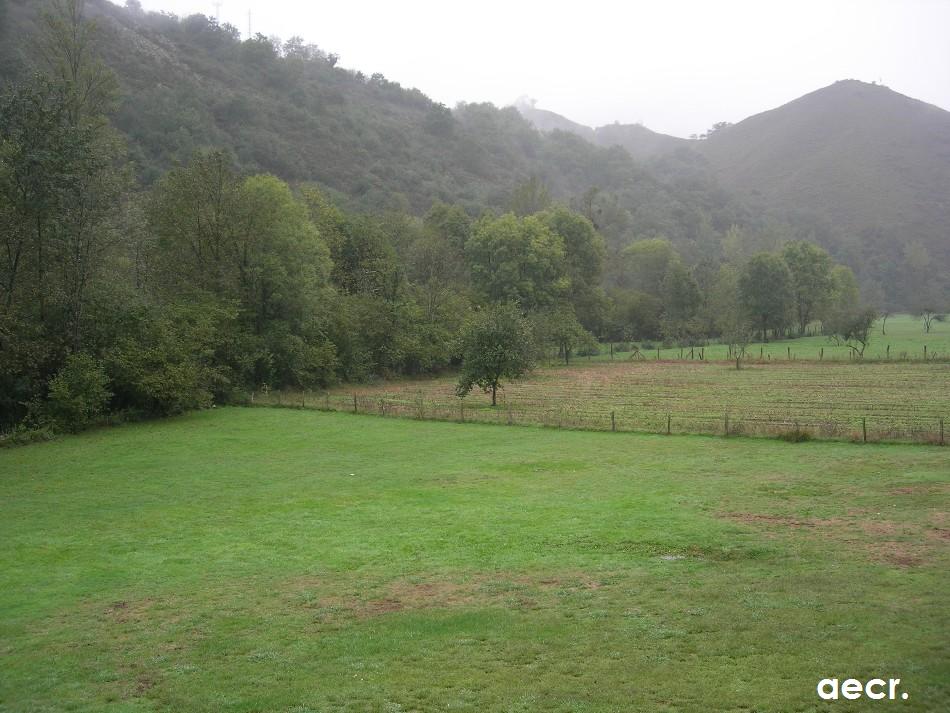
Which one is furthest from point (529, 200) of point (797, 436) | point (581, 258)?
point (797, 436)

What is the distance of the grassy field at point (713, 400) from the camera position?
114 ft

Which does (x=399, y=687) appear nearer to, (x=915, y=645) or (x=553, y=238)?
(x=915, y=645)

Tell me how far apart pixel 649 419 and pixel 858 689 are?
94.1 ft

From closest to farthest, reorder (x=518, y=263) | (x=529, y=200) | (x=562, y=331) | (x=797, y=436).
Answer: (x=797, y=436) → (x=562, y=331) → (x=518, y=263) → (x=529, y=200)

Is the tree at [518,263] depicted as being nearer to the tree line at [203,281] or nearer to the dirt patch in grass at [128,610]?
the tree line at [203,281]

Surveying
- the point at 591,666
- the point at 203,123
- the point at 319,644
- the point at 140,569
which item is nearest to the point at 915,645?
the point at 591,666

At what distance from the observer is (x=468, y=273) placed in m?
91.7

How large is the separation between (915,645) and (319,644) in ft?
30.9

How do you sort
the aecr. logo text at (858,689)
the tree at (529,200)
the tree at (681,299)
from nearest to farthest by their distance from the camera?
the aecr. logo text at (858,689) → the tree at (681,299) → the tree at (529,200)

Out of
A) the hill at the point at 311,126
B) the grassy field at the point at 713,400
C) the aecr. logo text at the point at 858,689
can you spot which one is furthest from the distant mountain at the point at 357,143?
the aecr. logo text at the point at 858,689

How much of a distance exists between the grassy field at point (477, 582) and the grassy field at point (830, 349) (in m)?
46.7

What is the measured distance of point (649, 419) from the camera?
1499 inches

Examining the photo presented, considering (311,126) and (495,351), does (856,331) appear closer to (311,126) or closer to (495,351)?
(495,351)

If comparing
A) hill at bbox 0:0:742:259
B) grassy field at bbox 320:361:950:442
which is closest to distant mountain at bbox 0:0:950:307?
hill at bbox 0:0:742:259
